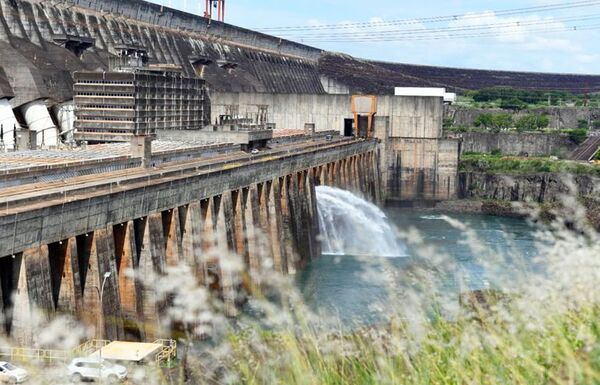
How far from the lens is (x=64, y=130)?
6894cm

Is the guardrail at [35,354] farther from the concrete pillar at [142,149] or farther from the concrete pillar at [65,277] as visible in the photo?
the concrete pillar at [142,149]

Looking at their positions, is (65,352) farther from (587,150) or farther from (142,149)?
(587,150)

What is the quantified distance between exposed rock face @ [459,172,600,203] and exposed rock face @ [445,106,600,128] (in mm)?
48219

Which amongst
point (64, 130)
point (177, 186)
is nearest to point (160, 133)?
point (64, 130)

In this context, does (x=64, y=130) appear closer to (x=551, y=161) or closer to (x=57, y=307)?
(x=57, y=307)

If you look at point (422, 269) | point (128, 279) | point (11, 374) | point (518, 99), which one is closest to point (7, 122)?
point (128, 279)

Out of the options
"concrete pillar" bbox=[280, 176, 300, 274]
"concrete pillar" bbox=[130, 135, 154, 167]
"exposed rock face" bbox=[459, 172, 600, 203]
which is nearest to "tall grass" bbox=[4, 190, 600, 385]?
"concrete pillar" bbox=[130, 135, 154, 167]

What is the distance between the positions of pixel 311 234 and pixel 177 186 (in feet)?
67.1

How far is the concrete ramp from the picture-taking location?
336 feet

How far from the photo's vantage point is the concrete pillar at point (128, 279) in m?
30.1

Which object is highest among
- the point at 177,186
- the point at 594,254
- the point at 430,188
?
the point at 594,254

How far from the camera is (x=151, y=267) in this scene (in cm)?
3212

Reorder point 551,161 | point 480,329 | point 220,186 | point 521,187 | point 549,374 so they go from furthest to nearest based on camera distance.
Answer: point 551,161 → point 521,187 → point 220,186 → point 480,329 → point 549,374

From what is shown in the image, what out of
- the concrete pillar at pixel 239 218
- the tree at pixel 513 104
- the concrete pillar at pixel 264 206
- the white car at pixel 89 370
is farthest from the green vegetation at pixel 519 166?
the white car at pixel 89 370
